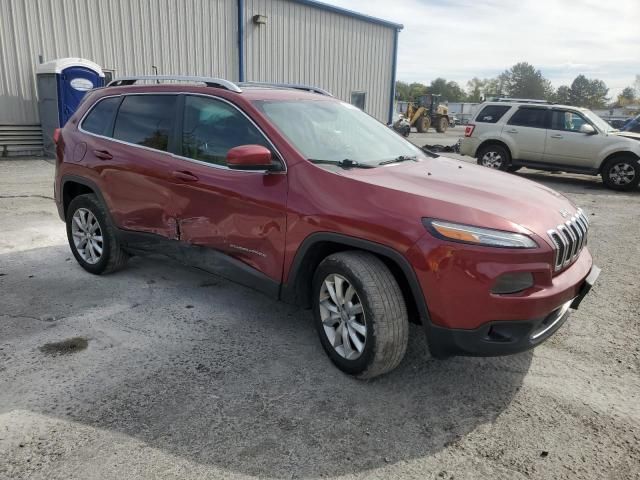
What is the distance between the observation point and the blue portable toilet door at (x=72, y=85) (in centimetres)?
1145

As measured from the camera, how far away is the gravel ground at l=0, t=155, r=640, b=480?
7.87 feet

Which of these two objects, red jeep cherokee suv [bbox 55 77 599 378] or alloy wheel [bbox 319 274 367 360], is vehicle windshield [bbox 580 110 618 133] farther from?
alloy wheel [bbox 319 274 367 360]

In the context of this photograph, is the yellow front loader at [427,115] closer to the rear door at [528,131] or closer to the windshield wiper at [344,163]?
the rear door at [528,131]

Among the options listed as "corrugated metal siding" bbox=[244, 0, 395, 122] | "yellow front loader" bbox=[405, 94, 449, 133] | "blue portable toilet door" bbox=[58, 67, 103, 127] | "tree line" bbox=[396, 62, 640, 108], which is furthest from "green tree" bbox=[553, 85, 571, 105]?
"blue portable toilet door" bbox=[58, 67, 103, 127]

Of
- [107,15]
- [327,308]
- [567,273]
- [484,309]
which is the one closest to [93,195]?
[327,308]

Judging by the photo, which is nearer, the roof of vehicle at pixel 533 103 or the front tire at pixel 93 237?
the front tire at pixel 93 237

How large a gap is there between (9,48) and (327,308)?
39.4ft

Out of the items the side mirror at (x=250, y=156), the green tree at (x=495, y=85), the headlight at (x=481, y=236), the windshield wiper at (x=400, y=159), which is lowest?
the headlight at (x=481, y=236)

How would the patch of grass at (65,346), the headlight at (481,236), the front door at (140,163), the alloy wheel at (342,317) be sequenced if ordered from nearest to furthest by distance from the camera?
the headlight at (481,236)
the alloy wheel at (342,317)
the patch of grass at (65,346)
the front door at (140,163)

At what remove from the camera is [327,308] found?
316 cm

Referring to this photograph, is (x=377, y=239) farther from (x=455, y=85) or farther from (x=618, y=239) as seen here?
(x=455, y=85)

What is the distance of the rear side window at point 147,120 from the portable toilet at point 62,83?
331 inches

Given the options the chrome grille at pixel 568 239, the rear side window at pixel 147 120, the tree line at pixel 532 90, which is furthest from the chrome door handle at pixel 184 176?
the tree line at pixel 532 90

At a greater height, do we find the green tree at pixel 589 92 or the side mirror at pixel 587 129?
the green tree at pixel 589 92
